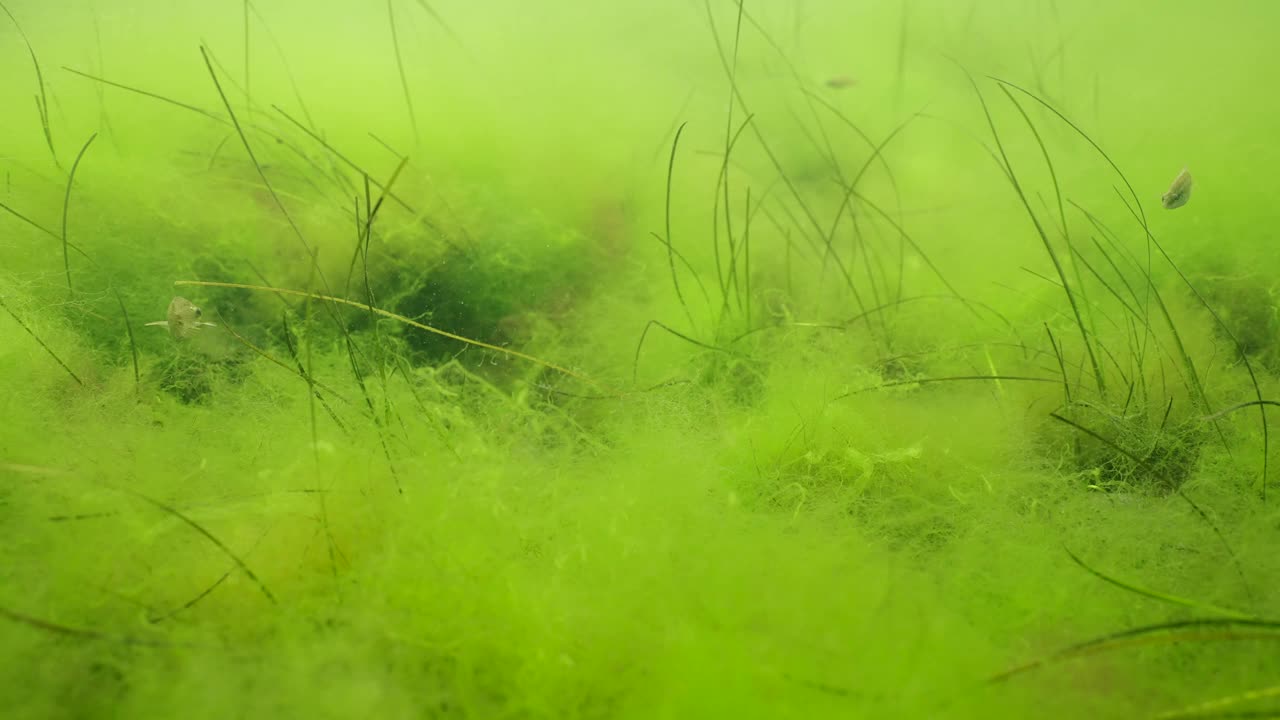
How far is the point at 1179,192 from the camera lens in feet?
5.12

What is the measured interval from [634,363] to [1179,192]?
1.33m

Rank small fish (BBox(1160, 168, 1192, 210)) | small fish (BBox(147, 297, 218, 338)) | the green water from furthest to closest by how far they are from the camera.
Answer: small fish (BBox(1160, 168, 1192, 210))
small fish (BBox(147, 297, 218, 338))
the green water

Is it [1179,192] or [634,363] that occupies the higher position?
[1179,192]

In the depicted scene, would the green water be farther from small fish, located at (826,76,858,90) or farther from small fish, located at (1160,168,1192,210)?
small fish, located at (1160,168,1192,210)

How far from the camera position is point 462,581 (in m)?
0.89

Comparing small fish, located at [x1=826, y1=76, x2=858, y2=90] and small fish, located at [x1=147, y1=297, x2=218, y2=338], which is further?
small fish, located at [x1=826, y1=76, x2=858, y2=90]

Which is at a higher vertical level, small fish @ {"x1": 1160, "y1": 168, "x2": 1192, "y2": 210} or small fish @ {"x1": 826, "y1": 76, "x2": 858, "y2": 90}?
small fish @ {"x1": 826, "y1": 76, "x2": 858, "y2": 90}

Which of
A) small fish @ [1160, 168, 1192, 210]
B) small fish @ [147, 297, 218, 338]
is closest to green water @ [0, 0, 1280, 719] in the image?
small fish @ [147, 297, 218, 338]

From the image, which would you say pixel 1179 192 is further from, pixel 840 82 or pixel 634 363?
pixel 634 363

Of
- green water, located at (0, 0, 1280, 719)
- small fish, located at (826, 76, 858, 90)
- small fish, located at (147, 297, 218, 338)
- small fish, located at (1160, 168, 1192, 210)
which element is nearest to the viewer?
green water, located at (0, 0, 1280, 719)

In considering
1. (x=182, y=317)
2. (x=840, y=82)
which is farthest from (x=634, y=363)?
(x=840, y=82)

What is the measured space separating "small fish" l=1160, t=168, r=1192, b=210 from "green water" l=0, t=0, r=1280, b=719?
0.48 feet

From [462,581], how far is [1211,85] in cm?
256

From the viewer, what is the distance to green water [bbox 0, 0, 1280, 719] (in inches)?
32.1
